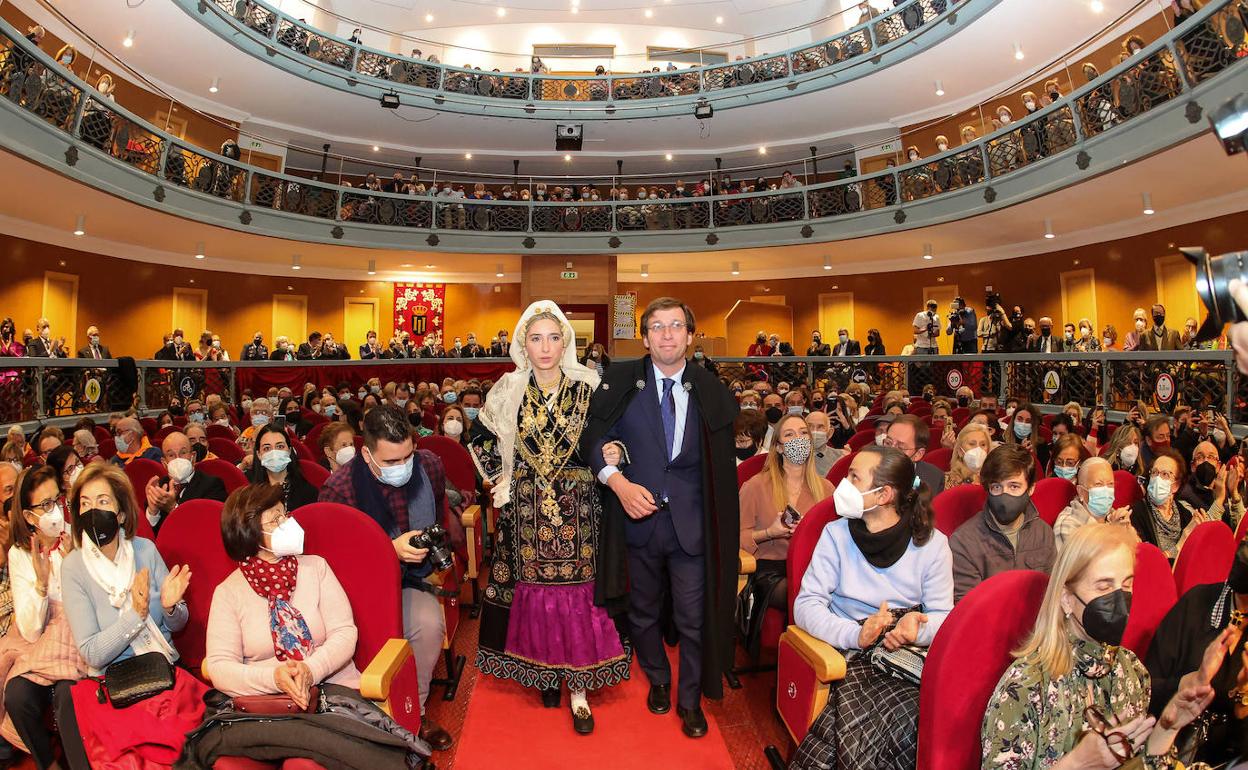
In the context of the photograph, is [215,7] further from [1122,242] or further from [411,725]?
[1122,242]

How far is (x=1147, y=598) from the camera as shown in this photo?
7.44ft

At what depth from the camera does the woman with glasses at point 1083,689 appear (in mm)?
1724

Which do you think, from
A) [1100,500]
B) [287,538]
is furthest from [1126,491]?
[287,538]

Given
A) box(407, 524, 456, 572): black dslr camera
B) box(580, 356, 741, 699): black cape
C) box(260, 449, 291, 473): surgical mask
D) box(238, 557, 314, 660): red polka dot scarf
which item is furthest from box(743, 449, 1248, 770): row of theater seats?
box(260, 449, 291, 473): surgical mask

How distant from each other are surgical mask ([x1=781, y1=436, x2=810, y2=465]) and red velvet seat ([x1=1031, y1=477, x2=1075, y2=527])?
107 cm

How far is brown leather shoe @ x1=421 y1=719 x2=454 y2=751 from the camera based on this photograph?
9.48ft

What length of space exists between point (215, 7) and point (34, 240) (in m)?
5.09

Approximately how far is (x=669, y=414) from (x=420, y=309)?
18686mm

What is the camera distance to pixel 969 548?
2.91 m

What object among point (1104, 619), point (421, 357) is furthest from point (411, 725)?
point (421, 357)

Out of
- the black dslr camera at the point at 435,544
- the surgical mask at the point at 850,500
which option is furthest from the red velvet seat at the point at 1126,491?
the black dslr camera at the point at 435,544

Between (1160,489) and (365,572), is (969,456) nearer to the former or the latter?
(1160,489)

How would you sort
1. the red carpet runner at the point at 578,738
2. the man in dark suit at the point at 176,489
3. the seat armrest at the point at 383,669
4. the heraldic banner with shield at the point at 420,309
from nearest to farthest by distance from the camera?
the seat armrest at the point at 383,669, the red carpet runner at the point at 578,738, the man in dark suit at the point at 176,489, the heraldic banner with shield at the point at 420,309

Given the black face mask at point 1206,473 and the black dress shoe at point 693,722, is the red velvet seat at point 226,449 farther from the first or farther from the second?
the black face mask at point 1206,473
